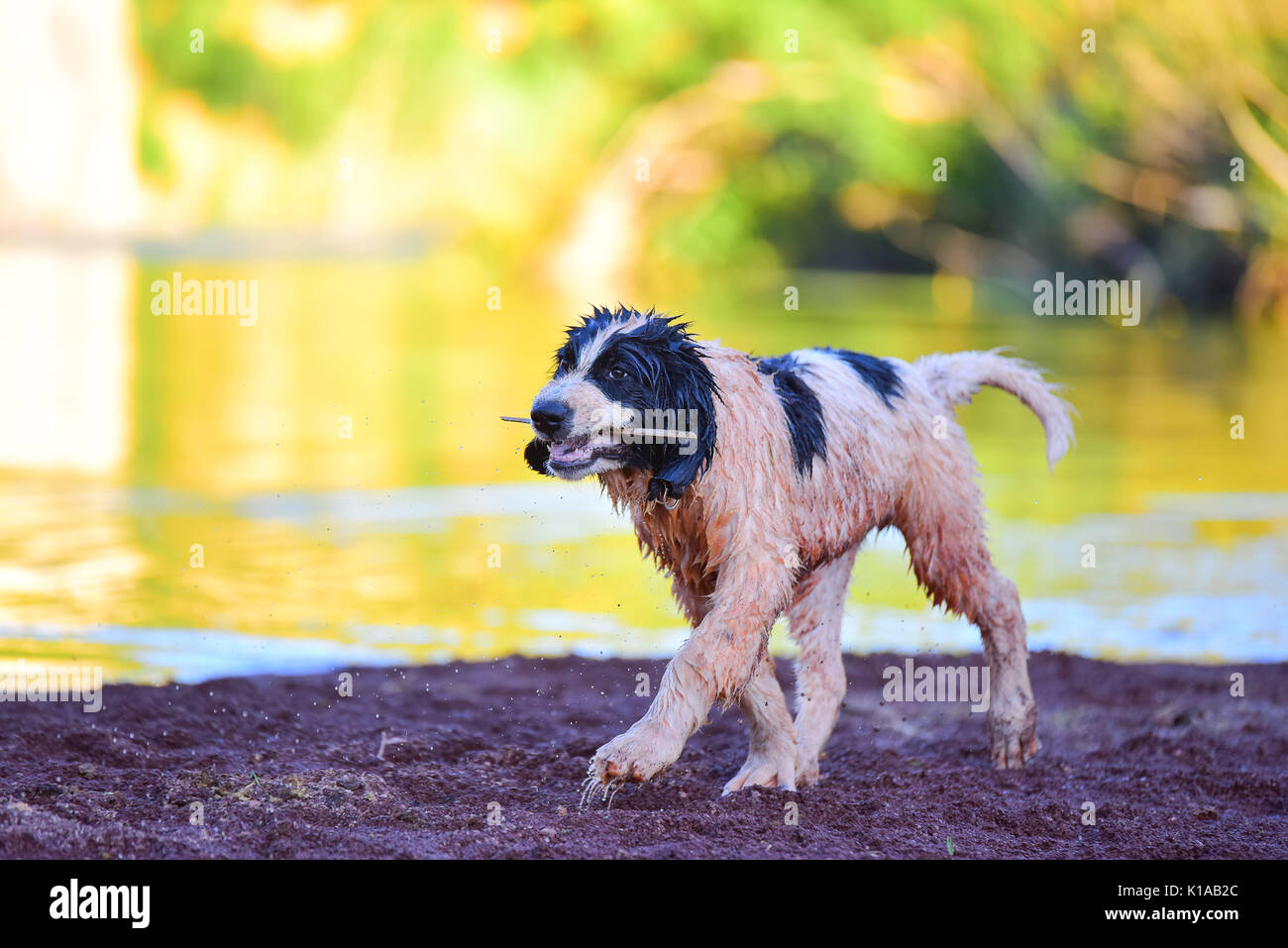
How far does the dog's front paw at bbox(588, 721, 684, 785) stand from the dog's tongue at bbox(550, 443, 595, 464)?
91 centimetres

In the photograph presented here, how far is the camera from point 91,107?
173 feet

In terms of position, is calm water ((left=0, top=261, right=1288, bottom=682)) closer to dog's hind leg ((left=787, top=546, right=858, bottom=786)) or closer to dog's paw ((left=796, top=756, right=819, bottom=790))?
dog's hind leg ((left=787, top=546, right=858, bottom=786))

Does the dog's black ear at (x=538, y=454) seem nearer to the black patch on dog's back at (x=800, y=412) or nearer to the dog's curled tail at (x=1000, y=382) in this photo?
the black patch on dog's back at (x=800, y=412)

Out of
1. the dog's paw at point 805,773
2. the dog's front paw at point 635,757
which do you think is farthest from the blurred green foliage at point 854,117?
the dog's front paw at point 635,757

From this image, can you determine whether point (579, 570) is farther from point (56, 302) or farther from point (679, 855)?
point (56, 302)

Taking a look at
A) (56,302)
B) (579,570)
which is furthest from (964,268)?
(579,570)

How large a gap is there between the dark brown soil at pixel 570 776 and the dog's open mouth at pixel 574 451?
3.95 ft

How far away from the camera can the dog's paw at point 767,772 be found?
6.01 meters

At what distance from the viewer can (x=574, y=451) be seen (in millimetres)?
5293

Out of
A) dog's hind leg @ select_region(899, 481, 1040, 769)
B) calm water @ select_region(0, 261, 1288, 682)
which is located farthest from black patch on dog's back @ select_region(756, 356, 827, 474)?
calm water @ select_region(0, 261, 1288, 682)

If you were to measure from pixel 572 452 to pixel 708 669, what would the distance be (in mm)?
852

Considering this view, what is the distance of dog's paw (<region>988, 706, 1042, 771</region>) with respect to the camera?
6738mm

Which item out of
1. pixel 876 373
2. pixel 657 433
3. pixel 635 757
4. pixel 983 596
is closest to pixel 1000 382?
pixel 876 373

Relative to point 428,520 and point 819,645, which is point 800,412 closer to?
point 819,645
